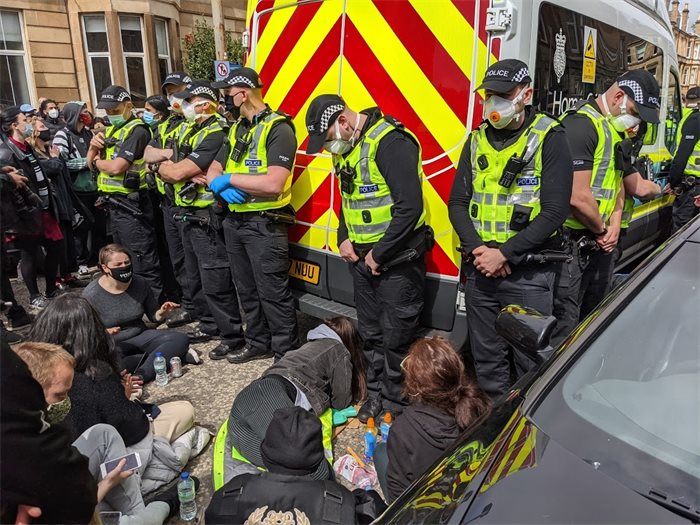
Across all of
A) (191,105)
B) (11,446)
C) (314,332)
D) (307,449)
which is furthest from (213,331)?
(11,446)

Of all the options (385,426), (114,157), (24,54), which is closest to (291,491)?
(385,426)

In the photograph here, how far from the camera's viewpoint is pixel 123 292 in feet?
12.7

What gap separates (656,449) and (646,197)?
2576mm

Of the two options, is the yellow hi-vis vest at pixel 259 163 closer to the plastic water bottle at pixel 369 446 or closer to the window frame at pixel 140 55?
the plastic water bottle at pixel 369 446

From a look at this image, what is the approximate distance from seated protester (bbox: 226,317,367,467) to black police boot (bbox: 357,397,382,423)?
0.12 metres

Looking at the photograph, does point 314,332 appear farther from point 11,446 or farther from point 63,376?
point 11,446

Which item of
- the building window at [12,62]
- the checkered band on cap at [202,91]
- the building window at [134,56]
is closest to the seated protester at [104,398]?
the checkered band on cap at [202,91]

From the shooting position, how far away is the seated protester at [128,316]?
12.3ft

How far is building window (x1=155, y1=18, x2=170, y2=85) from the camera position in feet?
52.1

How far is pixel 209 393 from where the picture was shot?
11.8 feet

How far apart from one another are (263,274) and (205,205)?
0.82 metres

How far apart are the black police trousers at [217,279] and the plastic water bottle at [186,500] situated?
5.53ft

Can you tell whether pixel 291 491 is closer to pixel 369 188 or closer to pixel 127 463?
pixel 127 463

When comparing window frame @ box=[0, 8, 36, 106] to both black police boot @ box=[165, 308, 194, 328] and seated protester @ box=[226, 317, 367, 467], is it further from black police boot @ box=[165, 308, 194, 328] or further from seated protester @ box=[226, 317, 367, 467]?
seated protester @ box=[226, 317, 367, 467]
